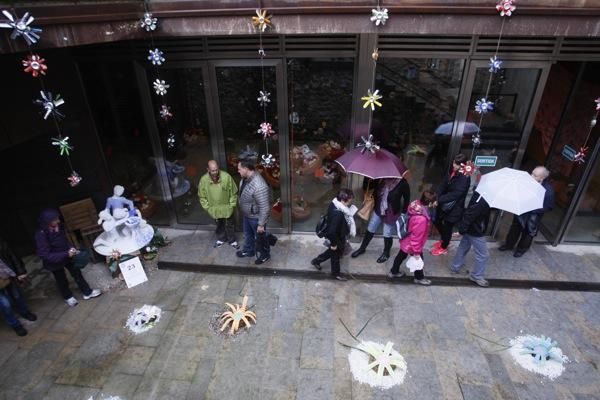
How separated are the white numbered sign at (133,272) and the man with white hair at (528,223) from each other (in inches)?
258

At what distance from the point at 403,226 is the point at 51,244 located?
17.1ft

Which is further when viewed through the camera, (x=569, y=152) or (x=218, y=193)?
(x=569, y=152)

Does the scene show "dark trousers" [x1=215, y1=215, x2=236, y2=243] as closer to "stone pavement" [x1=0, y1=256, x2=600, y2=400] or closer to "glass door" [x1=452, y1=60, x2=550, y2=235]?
"stone pavement" [x1=0, y1=256, x2=600, y2=400]

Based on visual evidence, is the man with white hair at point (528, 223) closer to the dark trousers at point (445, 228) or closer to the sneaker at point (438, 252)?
the sneaker at point (438, 252)

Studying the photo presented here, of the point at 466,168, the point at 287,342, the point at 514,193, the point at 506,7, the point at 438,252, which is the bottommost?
the point at 287,342

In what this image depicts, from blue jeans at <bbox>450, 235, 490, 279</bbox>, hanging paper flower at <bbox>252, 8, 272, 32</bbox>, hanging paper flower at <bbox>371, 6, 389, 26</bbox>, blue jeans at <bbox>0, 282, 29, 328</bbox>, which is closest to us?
hanging paper flower at <bbox>371, 6, 389, 26</bbox>

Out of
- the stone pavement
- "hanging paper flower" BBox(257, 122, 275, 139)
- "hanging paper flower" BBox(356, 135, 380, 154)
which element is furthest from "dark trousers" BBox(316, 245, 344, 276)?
"hanging paper flower" BBox(257, 122, 275, 139)

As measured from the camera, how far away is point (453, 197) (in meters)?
5.85

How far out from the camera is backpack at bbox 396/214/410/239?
5727mm

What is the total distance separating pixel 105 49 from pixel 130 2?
156cm

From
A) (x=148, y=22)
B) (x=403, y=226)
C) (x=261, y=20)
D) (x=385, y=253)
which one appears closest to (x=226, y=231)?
(x=385, y=253)

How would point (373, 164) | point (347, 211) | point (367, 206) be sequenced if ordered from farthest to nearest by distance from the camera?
point (367, 206) < point (373, 164) < point (347, 211)

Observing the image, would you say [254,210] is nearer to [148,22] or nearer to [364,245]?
[364,245]

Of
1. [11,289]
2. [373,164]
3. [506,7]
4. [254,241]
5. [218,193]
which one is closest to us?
[506,7]
